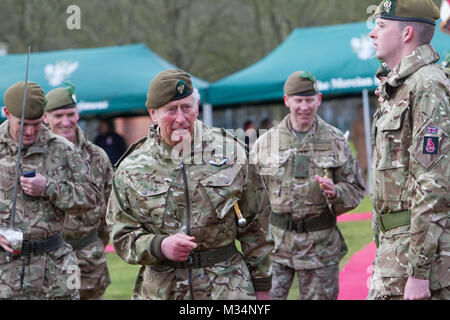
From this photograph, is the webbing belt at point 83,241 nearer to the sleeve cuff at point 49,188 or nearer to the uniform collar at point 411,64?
the sleeve cuff at point 49,188

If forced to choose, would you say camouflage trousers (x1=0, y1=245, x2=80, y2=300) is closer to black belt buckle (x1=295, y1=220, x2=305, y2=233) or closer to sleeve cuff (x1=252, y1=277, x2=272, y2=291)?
sleeve cuff (x1=252, y1=277, x2=272, y2=291)

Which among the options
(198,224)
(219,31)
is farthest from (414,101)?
(219,31)

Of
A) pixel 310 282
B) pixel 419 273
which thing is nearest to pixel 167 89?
pixel 419 273

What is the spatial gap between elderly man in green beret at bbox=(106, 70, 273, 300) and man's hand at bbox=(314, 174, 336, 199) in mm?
2247

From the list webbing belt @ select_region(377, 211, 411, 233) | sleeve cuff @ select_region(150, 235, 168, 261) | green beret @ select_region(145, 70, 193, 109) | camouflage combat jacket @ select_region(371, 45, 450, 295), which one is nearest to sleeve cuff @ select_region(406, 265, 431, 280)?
camouflage combat jacket @ select_region(371, 45, 450, 295)

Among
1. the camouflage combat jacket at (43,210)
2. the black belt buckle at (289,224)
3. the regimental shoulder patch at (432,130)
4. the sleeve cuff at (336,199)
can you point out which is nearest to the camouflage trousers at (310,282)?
the black belt buckle at (289,224)

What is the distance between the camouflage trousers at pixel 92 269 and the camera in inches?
276

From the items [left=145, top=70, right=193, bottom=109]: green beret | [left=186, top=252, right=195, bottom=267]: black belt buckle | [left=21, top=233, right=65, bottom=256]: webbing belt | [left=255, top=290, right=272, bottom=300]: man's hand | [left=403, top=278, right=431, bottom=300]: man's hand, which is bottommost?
[left=255, top=290, right=272, bottom=300]: man's hand

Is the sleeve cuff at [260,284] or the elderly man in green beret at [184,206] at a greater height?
the elderly man in green beret at [184,206]

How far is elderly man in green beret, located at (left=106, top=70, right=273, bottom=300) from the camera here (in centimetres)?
375

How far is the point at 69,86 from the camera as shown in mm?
7309

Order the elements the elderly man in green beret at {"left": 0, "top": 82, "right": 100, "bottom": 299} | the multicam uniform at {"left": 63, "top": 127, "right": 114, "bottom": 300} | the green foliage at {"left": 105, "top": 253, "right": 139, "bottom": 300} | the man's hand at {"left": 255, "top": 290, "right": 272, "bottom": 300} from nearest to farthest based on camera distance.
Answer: the man's hand at {"left": 255, "top": 290, "right": 272, "bottom": 300} → the elderly man in green beret at {"left": 0, "top": 82, "right": 100, "bottom": 299} → the multicam uniform at {"left": 63, "top": 127, "right": 114, "bottom": 300} → the green foliage at {"left": 105, "top": 253, "right": 139, "bottom": 300}
